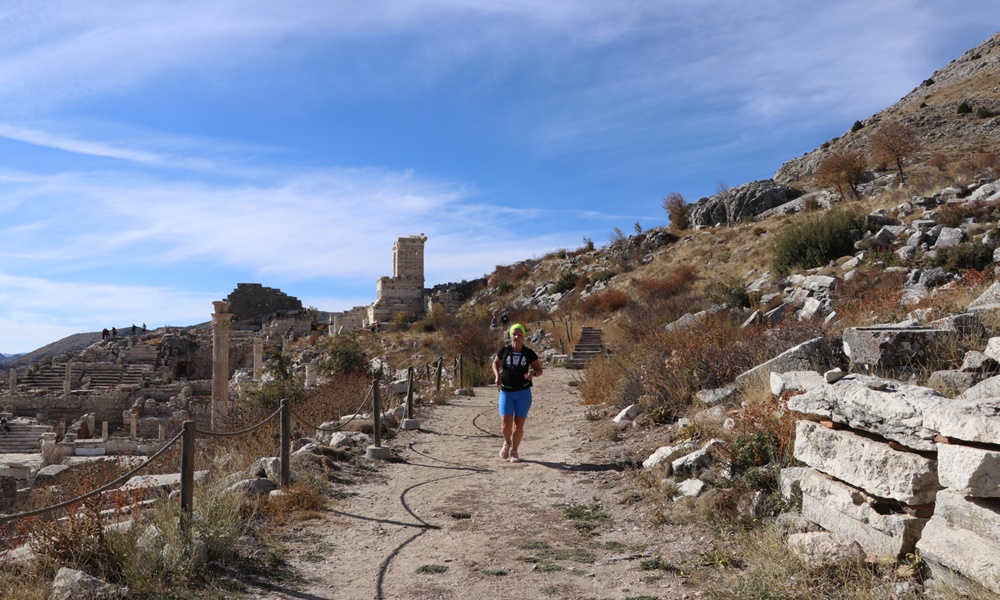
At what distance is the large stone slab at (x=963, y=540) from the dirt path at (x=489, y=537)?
4.53 ft

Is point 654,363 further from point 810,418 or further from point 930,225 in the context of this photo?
point 930,225

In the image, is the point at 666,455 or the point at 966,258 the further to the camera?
the point at 966,258

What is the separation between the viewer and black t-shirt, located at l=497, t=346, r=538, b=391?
27.3 ft

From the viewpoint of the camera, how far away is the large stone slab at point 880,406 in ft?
12.5

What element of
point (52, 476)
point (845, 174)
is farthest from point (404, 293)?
point (52, 476)

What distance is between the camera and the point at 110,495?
6004mm

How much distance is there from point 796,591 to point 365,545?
3354 mm

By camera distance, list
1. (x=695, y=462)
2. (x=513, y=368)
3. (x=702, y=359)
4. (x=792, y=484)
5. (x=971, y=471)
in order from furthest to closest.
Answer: (x=702, y=359)
(x=513, y=368)
(x=695, y=462)
(x=792, y=484)
(x=971, y=471)

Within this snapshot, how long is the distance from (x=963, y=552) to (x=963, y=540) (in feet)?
0.19

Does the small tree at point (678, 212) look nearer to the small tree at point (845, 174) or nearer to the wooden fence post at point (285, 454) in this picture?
the small tree at point (845, 174)

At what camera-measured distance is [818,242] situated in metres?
19.2

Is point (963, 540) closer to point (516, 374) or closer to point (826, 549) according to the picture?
point (826, 549)

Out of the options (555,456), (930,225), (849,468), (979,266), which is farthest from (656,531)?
(930,225)

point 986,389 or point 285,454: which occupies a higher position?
point 986,389
